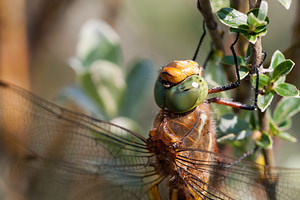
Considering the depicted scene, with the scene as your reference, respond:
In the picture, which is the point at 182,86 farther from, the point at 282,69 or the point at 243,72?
the point at 282,69

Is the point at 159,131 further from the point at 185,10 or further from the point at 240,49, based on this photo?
the point at 185,10

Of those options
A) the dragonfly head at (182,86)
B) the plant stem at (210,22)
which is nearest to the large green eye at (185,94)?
the dragonfly head at (182,86)

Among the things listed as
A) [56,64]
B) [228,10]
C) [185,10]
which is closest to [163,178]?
[228,10]

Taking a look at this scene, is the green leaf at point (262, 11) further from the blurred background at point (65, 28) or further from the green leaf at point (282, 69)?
the blurred background at point (65, 28)

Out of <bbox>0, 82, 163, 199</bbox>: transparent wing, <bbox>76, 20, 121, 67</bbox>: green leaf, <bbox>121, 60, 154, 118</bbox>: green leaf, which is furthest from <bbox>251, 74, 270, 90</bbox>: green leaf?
<bbox>76, 20, 121, 67</bbox>: green leaf

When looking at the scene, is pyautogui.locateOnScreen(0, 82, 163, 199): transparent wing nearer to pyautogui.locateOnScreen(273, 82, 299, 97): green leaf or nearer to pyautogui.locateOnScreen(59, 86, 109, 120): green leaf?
pyautogui.locateOnScreen(59, 86, 109, 120): green leaf
